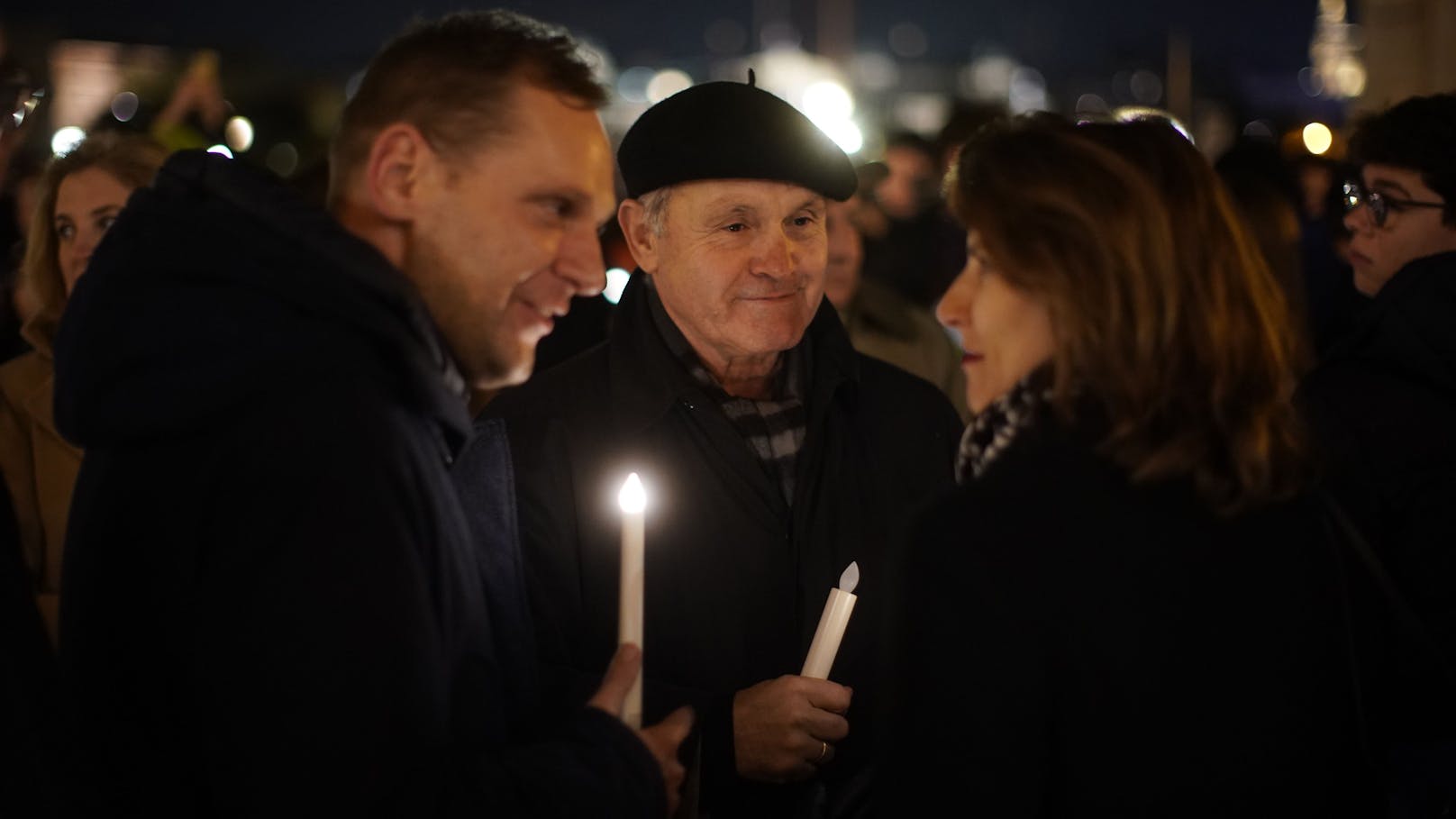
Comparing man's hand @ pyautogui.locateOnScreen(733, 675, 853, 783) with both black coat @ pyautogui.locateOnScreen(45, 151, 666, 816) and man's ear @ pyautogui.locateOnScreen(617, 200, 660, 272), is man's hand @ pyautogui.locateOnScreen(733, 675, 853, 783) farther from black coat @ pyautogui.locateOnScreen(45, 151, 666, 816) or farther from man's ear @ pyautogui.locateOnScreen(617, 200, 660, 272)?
man's ear @ pyautogui.locateOnScreen(617, 200, 660, 272)

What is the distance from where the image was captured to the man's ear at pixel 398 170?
2.27 meters

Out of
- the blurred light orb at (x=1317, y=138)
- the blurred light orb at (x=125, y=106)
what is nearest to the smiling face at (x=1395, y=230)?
the blurred light orb at (x=125, y=106)

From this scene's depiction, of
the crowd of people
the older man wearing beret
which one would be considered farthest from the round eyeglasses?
the older man wearing beret

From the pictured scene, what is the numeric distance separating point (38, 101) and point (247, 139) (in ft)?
16.3

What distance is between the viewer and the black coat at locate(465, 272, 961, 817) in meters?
3.32

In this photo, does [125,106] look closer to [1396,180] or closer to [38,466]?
[38,466]

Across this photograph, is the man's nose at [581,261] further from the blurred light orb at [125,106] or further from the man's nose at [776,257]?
the blurred light orb at [125,106]

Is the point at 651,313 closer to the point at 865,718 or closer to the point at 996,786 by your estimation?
the point at 865,718

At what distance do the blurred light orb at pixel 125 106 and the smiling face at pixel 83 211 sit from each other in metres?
1.47

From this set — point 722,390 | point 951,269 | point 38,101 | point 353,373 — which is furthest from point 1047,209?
point 951,269

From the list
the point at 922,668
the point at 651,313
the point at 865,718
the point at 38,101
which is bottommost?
the point at 865,718

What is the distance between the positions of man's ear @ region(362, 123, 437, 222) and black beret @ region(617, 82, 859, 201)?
4.41 ft

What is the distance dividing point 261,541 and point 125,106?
18.9ft

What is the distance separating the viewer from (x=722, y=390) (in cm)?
366
